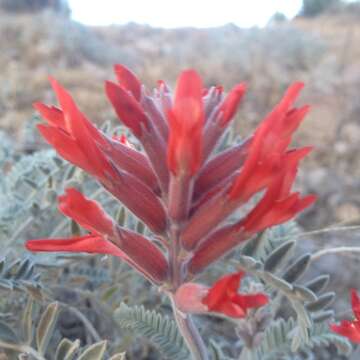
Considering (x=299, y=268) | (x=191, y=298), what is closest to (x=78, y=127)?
(x=191, y=298)

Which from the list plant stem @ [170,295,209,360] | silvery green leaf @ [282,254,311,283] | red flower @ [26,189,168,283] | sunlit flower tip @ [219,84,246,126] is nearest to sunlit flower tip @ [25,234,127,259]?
red flower @ [26,189,168,283]

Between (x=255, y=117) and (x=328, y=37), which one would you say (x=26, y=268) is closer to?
(x=255, y=117)

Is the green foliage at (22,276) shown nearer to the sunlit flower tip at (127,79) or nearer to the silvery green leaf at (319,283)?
the sunlit flower tip at (127,79)

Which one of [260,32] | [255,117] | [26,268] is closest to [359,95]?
[255,117]

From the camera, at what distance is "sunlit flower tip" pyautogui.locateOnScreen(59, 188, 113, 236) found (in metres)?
0.67

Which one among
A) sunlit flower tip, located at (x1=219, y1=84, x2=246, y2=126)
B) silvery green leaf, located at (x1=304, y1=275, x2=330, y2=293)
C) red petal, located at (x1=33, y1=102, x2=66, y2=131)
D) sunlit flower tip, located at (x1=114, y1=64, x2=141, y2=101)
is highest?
sunlit flower tip, located at (x1=114, y1=64, x2=141, y2=101)

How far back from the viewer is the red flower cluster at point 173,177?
67 centimetres

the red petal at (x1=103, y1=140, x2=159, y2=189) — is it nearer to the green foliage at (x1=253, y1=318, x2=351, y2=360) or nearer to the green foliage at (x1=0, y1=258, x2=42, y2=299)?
the green foliage at (x1=0, y1=258, x2=42, y2=299)

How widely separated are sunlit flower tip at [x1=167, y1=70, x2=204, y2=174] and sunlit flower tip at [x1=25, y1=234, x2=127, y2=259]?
145 mm

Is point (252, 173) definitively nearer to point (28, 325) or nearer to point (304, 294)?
point (304, 294)

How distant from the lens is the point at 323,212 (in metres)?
2.72

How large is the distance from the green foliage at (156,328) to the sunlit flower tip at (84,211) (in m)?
0.22

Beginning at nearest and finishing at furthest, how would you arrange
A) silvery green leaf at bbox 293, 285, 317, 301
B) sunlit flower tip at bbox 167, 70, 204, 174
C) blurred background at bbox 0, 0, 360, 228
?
sunlit flower tip at bbox 167, 70, 204, 174, silvery green leaf at bbox 293, 285, 317, 301, blurred background at bbox 0, 0, 360, 228

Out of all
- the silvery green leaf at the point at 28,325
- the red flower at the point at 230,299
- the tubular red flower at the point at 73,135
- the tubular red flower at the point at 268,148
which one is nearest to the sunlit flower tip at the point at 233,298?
the red flower at the point at 230,299
